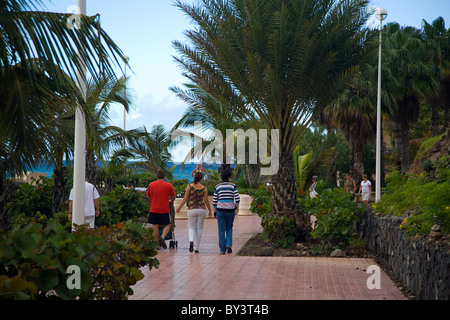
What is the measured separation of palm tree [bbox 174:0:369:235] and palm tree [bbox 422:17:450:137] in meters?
18.1

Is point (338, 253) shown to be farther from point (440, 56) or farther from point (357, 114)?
point (440, 56)

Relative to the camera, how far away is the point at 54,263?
3.53m

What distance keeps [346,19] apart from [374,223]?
482cm

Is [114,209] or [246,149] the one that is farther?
[246,149]

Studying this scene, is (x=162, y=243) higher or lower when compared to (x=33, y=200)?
lower

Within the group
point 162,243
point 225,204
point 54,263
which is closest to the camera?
point 54,263

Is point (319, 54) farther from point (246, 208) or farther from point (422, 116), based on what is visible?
point (422, 116)

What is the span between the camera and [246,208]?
25.5 metres

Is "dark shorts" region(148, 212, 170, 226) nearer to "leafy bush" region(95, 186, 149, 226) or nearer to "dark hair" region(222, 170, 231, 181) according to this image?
"dark hair" region(222, 170, 231, 181)

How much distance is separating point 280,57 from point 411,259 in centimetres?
653

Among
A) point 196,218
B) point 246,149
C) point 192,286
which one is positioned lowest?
point 192,286

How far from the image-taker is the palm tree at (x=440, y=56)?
1176 inches

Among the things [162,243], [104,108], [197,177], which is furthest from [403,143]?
[162,243]
